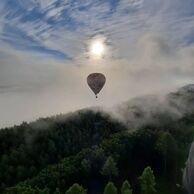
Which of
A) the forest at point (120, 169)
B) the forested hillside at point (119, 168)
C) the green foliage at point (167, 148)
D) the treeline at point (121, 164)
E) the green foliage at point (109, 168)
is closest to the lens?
the forest at point (120, 169)

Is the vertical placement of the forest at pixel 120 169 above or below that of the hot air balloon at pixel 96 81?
below

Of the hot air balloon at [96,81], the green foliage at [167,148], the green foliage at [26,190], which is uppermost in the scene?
the hot air balloon at [96,81]

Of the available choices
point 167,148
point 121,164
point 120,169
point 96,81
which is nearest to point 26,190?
point 96,81

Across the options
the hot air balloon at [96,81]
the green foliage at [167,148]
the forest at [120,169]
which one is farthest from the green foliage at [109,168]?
the hot air balloon at [96,81]

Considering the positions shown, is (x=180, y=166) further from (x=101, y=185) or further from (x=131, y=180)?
(x=101, y=185)

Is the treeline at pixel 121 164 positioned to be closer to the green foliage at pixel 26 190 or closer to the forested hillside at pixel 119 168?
the forested hillside at pixel 119 168

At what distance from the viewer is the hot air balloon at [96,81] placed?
403 feet

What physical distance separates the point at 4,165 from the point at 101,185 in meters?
62.7

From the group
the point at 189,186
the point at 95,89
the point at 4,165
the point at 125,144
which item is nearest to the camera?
the point at 189,186

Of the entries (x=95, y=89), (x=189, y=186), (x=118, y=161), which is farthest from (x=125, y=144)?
(x=189, y=186)

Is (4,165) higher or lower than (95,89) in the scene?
lower

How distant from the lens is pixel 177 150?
164625mm

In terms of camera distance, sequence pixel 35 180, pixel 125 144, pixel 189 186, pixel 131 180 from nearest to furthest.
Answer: pixel 189 186 → pixel 35 180 → pixel 131 180 → pixel 125 144

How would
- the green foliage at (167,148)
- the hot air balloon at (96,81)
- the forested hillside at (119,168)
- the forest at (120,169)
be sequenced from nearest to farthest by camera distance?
the hot air balloon at (96,81), the forest at (120,169), the forested hillside at (119,168), the green foliage at (167,148)
